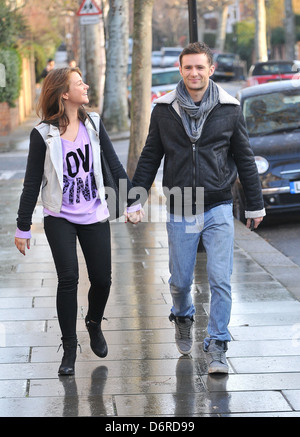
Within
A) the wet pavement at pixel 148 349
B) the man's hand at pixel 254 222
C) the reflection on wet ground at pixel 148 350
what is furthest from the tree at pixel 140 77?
the man's hand at pixel 254 222

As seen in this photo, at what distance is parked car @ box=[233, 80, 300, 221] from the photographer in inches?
433

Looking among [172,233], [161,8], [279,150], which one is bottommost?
[161,8]

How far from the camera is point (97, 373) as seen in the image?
5.38 metres

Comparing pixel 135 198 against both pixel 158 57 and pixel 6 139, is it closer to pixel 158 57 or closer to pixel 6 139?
pixel 6 139

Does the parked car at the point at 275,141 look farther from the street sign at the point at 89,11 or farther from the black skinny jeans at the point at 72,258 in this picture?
the street sign at the point at 89,11

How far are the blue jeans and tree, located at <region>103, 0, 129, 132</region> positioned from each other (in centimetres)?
2087

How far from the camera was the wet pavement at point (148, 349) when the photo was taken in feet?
15.7

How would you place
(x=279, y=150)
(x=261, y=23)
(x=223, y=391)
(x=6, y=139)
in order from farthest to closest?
(x=261, y=23)
(x=6, y=139)
(x=279, y=150)
(x=223, y=391)

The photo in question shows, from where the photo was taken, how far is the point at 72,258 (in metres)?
5.32

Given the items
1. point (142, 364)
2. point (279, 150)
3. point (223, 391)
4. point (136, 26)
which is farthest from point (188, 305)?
point (136, 26)

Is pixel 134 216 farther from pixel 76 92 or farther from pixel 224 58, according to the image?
pixel 224 58

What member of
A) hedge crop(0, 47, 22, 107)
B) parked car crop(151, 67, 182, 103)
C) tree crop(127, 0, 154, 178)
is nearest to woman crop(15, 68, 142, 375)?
tree crop(127, 0, 154, 178)

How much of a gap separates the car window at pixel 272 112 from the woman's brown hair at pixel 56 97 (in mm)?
6451
